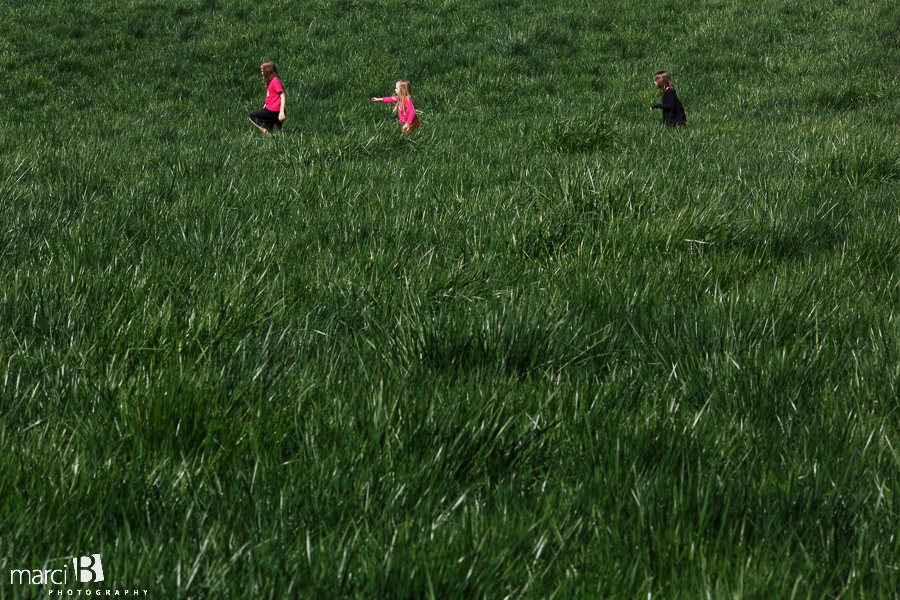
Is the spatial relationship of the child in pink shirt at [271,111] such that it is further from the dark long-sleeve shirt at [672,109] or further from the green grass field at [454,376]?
the dark long-sleeve shirt at [672,109]

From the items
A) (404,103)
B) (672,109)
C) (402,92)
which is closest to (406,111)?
(404,103)

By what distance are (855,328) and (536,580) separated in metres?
1.68

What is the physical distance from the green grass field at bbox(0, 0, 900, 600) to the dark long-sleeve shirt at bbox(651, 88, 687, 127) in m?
3.87

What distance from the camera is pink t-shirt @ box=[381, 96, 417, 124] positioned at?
10.5m

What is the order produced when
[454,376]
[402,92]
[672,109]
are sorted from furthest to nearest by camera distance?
[402,92] → [672,109] → [454,376]

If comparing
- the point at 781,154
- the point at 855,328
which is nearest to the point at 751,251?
the point at 855,328

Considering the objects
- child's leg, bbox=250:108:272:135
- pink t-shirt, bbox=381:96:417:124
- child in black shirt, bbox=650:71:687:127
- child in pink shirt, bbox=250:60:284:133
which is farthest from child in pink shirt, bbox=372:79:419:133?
child in black shirt, bbox=650:71:687:127

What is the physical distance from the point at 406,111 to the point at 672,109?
4.04m

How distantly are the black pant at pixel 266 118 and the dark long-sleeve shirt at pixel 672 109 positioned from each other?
5960 mm

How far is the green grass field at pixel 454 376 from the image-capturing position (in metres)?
1.24

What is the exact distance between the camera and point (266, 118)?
35.8ft

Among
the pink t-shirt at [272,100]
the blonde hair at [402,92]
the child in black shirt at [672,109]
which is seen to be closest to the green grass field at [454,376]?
the child in black shirt at [672,109]

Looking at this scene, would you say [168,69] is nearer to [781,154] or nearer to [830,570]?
[781,154]

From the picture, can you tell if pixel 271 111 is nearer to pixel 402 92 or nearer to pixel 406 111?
pixel 402 92
